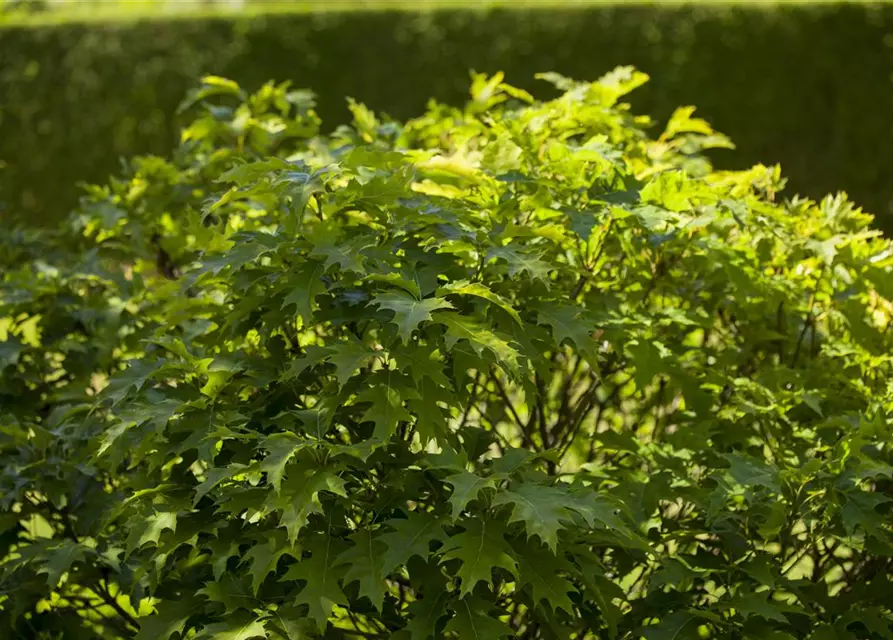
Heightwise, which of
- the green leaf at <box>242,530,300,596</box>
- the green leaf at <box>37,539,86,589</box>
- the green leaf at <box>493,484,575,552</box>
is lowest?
the green leaf at <box>37,539,86,589</box>

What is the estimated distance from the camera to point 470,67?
8977 millimetres

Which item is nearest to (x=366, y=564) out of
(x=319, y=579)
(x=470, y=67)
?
(x=319, y=579)

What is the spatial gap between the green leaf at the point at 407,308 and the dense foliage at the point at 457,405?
0.01 m

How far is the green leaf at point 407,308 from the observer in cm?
193

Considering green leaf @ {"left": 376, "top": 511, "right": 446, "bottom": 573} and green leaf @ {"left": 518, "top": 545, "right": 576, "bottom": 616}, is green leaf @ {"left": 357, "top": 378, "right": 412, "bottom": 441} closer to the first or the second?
green leaf @ {"left": 376, "top": 511, "right": 446, "bottom": 573}

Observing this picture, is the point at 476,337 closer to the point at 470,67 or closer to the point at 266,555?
the point at 266,555

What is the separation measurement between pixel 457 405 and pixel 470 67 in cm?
729

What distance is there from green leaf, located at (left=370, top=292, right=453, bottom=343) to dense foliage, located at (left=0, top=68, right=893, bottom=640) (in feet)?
0.03

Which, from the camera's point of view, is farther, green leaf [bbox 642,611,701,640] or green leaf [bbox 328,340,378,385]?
green leaf [bbox 642,611,701,640]

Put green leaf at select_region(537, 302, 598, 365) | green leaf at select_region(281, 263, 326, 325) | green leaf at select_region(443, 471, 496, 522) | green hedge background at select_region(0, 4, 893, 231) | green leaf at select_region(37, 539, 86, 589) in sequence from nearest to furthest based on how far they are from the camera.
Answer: green leaf at select_region(443, 471, 496, 522) < green leaf at select_region(281, 263, 326, 325) < green leaf at select_region(537, 302, 598, 365) < green leaf at select_region(37, 539, 86, 589) < green hedge background at select_region(0, 4, 893, 231)

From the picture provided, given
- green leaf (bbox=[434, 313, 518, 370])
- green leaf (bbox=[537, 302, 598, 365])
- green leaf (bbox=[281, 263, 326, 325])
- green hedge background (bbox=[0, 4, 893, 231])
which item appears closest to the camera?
green leaf (bbox=[434, 313, 518, 370])

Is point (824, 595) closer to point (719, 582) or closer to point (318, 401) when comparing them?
point (719, 582)

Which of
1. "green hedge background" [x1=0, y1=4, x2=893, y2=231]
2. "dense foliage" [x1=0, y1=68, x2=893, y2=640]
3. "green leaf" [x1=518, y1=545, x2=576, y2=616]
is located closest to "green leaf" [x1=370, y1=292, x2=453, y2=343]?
"dense foliage" [x1=0, y1=68, x2=893, y2=640]

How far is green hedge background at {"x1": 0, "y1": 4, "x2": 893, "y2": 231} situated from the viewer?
8.64m
